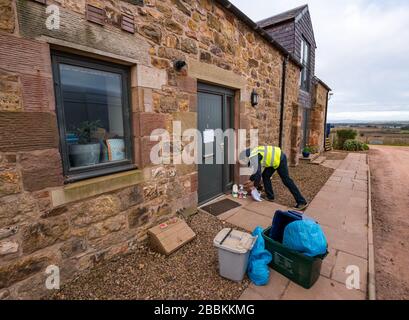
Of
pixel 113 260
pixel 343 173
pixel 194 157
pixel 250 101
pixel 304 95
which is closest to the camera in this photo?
pixel 113 260

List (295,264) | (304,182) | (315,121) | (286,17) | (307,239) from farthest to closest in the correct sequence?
(315,121), (286,17), (304,182), (295,264), (307,239)

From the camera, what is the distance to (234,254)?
7.18 feet

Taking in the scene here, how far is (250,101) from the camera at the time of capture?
504cm

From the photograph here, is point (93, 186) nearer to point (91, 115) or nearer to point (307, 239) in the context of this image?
point (91, 115)

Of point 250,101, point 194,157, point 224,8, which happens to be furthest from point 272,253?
point 224,8

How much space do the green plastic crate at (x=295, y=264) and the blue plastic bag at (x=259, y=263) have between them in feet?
0.30

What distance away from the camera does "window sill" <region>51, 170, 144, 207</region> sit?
2.08 metres

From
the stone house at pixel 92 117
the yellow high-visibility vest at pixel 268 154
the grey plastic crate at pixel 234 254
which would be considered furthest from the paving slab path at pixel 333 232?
the stone house at pixel 92 117

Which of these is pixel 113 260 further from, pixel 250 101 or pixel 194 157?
pixel 250 101

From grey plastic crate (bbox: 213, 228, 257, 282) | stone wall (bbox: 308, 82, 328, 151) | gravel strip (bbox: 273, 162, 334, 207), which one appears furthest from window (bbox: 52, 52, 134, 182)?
stone wall (bbox: 308, 82, 328, 151)

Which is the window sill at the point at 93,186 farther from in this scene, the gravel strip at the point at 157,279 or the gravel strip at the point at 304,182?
the gravel strip at the point at 304,182

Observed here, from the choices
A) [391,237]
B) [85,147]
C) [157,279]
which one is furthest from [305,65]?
[157,279]

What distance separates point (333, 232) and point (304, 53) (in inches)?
391
